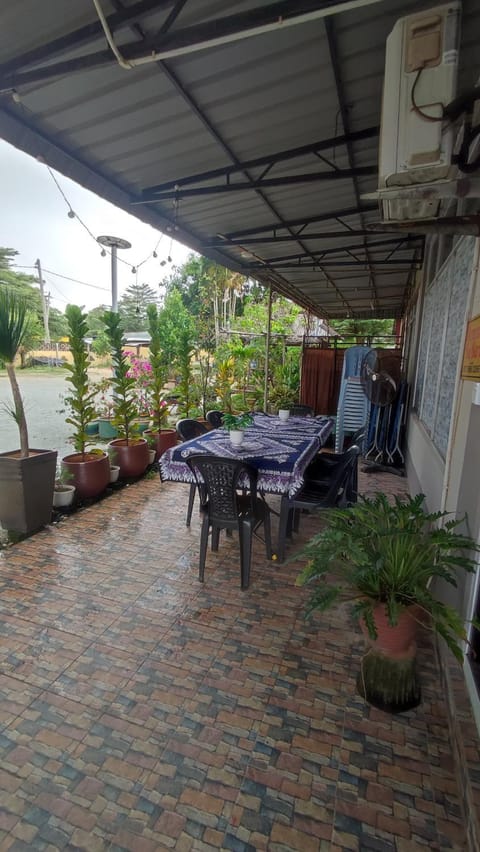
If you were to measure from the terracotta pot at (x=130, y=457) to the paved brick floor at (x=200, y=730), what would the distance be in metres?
2.06

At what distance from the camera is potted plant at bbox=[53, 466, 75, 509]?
372cm

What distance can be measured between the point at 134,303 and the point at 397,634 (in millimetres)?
44518

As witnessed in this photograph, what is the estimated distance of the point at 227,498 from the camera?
8.29ft

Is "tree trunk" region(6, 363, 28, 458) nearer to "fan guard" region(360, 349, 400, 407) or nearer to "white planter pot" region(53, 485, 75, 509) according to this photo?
"white planter pot" region(53, 485, 75, 509)

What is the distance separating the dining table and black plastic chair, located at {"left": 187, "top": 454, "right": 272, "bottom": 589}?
5.7 inches

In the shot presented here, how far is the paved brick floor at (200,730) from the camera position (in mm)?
1239

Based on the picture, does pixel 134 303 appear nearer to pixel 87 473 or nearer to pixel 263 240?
pixel 263 240

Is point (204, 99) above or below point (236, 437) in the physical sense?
above

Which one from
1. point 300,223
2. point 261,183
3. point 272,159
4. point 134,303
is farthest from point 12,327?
point 134,303

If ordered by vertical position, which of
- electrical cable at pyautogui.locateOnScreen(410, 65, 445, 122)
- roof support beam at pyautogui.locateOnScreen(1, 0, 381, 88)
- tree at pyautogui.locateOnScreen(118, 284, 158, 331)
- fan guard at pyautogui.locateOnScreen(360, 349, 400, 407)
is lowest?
fan guard at pyautogui.locateOnScreen(360, 349, 400, 407)

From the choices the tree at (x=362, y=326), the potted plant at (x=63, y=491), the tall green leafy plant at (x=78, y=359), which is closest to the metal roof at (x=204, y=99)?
the tall green leafy plant at (x=78, y=359)

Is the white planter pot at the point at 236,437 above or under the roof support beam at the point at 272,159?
under

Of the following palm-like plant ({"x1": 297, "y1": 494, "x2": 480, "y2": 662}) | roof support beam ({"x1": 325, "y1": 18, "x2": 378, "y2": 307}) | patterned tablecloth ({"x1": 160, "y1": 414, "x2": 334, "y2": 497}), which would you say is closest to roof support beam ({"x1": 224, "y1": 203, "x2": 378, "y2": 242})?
roof support beam ({"x1": 325, "y1": 18, "x2": 378, "y2": 307})

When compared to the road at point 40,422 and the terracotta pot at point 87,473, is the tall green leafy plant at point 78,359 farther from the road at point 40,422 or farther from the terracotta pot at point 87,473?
the road at point 40,422
